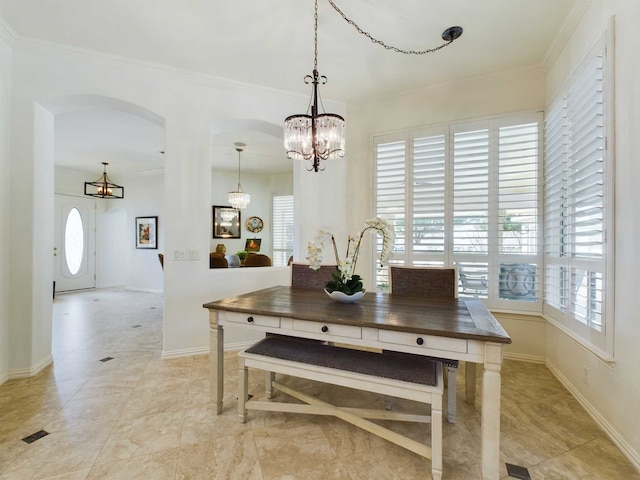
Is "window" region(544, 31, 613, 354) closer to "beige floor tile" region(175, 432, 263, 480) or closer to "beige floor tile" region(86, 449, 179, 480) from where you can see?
"beige floor tile" region(175, 432, 263, 480)

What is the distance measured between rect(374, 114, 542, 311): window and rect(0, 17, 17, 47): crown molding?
11.7 feet

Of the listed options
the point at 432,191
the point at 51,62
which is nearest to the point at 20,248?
the point at 51,62

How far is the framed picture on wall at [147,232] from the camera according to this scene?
7.34m

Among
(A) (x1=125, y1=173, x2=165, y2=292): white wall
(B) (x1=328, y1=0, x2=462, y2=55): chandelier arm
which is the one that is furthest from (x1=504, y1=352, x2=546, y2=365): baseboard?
(A) (x1=125, y1=173, x2=165, y2=292): white wall

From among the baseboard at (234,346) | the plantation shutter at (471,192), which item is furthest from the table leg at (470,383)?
the baseboard at (234,346)

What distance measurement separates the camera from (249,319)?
2.02m

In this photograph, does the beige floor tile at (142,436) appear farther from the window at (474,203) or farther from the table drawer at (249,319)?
the window at (474,203)

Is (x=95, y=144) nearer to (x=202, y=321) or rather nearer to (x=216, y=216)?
(x=216, y=216)

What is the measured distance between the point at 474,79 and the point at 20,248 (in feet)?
15.1

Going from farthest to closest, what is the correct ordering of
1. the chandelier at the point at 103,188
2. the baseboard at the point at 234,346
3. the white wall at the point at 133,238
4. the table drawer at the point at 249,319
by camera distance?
the white wall at the point at 133,238 < the chandelier at the point at 103,188 < the baseboard at the point at 234,346 < the table drawer at the point at 249,319

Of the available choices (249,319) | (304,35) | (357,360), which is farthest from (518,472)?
(304,35)

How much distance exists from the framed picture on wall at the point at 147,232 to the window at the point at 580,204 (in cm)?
748

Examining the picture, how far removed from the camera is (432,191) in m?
3.44

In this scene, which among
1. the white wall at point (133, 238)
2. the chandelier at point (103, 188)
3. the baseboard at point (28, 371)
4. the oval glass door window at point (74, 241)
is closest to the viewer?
the baseboard at point (28, 371)
